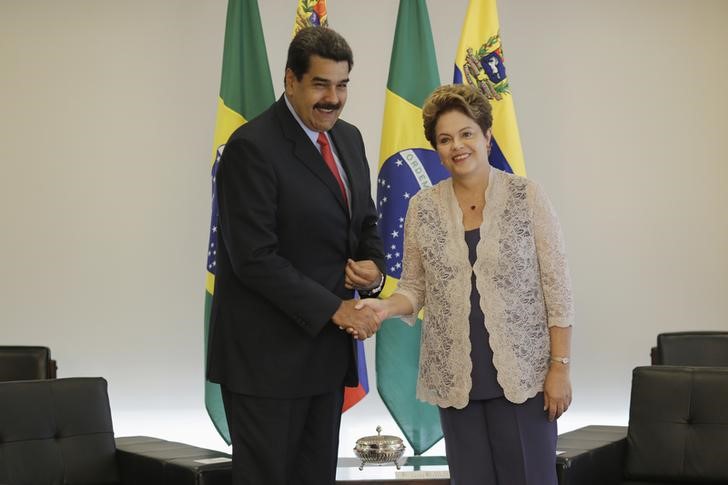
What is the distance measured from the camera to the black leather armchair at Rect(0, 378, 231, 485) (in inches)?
122

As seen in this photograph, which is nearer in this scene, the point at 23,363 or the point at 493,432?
the point at 493,432

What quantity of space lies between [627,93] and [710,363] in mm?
1745

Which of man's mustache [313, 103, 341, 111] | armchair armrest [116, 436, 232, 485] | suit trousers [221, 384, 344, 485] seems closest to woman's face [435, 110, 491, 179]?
man's mustache [313, 103, 341, 111]

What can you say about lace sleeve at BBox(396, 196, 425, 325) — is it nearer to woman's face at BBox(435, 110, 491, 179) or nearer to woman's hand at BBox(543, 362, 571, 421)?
woman's face at BBox(435, 110, 491, 179)

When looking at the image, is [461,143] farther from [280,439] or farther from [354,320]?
[280,439]

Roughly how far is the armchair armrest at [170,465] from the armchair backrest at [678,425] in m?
1.48

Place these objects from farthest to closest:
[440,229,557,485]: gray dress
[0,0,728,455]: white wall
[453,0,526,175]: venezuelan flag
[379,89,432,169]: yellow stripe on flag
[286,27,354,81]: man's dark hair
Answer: [0,0,728,455]: white wall → [379,89,432,169]: yellow stripe on flag → [453,0,526,175]: venezuelan flag → [286,27,354,81]: man's dark hair → [440,229,557,485]: gray dress

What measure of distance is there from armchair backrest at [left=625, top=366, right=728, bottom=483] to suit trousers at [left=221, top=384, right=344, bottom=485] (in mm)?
1325

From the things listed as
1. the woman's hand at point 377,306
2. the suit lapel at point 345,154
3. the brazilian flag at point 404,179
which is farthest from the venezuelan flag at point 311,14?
the woman's hand at point 377,306

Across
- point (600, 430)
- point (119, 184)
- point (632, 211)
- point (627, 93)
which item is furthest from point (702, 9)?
point (119, 184)

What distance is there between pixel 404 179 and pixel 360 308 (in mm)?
1946

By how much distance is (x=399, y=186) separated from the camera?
4320 mm

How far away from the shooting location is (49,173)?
16.7ft

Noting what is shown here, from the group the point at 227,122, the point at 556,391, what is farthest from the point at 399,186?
the point at 556,391
